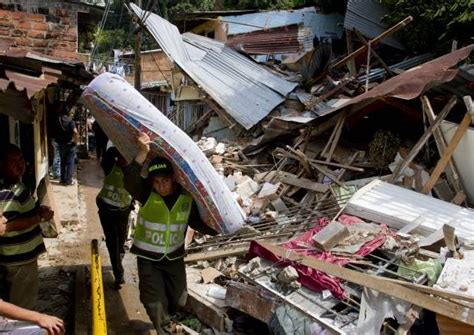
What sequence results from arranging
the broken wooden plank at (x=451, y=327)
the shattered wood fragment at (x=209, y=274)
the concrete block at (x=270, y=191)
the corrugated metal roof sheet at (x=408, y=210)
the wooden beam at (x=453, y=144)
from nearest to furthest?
the broken wooden plank at (x=451, y=327) → the corrugated metal roof sheet at (x=408, y=210) → the shattered wood fragment at (x=209, y=274) → the wooden beam at (x=453, y=144) → the concrete block at (x=270, y=191)

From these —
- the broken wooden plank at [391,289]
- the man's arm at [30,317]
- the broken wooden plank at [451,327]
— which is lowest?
the broken wooden plank at [451,327]

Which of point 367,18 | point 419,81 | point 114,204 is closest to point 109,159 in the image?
point 114,204

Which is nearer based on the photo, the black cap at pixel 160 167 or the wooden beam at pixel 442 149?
the black cap at pixel 160 167

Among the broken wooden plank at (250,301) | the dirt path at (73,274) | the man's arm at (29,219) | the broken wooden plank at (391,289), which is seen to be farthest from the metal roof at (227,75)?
the man's arm at (29,219)

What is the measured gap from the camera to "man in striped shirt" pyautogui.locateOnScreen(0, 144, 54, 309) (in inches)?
143

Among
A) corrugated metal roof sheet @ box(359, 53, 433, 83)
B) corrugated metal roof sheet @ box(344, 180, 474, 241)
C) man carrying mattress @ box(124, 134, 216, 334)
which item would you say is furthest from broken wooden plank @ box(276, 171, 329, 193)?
man carrying mattress @ box(124, 134, 216, 334)

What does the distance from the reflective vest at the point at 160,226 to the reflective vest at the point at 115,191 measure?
47.0 inches

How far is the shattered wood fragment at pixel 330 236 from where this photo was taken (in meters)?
4.76

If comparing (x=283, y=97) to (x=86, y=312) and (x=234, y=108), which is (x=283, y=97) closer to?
(x=234, y=108)

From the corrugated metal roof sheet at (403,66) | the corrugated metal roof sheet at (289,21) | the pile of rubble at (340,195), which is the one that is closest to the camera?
the pile of rubble at (340,195)

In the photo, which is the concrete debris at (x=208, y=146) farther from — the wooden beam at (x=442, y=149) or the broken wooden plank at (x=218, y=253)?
the wooden beam at (x=442, y=149)

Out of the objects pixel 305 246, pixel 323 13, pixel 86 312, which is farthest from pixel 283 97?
pixel 86 312

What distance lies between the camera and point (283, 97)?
1138 centimetres

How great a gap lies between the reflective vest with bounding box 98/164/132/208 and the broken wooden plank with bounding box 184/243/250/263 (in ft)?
4.47
